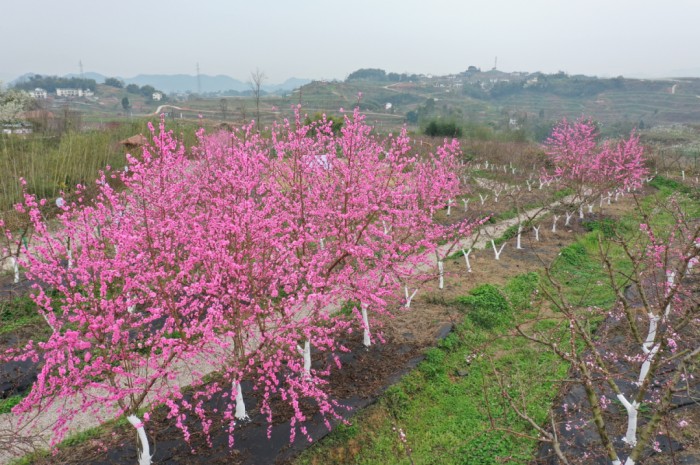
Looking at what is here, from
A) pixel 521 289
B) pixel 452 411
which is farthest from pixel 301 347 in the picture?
pixel 521 289

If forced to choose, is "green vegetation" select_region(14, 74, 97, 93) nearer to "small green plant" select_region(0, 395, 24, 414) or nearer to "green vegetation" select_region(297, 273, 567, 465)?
"small green plant" select_region(0, 395, 24, 414)

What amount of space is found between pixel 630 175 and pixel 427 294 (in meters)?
16.0

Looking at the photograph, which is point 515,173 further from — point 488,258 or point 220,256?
point 220,256

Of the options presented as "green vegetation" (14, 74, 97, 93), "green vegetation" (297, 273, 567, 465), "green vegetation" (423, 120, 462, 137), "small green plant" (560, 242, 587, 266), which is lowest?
"green vegetation" (297, 273, 567, 465)

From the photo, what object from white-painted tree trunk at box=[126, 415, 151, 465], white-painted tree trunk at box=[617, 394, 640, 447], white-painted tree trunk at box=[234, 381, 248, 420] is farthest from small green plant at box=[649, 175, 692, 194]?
white-painted tree trunk at box=[126, 415, 151, 465]

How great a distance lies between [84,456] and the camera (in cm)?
676

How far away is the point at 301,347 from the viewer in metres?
9.14

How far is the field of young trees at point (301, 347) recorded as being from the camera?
5613 millimetres

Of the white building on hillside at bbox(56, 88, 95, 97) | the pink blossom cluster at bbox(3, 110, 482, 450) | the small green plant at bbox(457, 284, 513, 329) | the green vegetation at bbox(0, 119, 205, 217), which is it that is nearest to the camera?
the pink blossom cluster at bbox(3, 110, 482, 450)

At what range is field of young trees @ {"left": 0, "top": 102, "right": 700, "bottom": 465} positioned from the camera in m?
5.61

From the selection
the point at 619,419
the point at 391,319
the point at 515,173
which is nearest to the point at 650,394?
the point at 619,419

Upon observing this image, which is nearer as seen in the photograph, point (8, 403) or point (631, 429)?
point (631, 429)

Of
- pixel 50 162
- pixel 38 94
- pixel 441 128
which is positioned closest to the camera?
pixel 50 162

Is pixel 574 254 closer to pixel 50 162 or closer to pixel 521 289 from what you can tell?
pixel 521 289
